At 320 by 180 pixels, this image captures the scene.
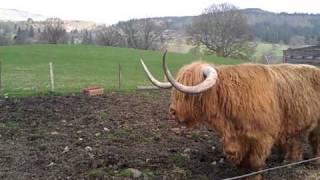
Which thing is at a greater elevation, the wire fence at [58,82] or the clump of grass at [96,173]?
the clump of grass at [96,173]

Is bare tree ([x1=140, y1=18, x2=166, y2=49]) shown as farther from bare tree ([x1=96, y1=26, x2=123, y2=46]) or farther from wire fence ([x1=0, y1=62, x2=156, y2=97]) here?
wire fence ([x1=0, y1=62, x2=156, y2=97])

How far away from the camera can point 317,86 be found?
663 centimetres

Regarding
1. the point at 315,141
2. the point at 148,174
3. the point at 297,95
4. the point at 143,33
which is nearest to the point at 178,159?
the point at 148,174

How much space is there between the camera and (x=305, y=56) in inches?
1273

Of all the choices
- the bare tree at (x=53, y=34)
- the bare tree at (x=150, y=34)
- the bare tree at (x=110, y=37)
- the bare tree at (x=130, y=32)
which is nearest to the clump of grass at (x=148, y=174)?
the bare tree at (x=150, y=34)

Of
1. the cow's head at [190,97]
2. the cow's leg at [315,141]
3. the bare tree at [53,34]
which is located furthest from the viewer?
the bare tree at [53,34]

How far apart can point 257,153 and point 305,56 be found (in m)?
28.2

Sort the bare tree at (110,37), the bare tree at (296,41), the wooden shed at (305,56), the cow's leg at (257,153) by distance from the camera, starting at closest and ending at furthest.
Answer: the cow's leg at (257,153) < the wooden shed at (305,56) < the bare tree at (296,41) < the bare tree at (110,37)

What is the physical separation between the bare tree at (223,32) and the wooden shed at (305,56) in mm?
19500

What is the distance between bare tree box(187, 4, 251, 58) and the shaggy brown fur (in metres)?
47.7

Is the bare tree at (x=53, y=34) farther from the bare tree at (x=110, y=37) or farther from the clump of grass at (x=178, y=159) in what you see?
the clump of grass at (x=178, y=159)

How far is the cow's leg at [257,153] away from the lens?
5.75 meters

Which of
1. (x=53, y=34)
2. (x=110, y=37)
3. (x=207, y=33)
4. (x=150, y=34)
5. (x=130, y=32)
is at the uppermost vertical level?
(x=207, y=33)

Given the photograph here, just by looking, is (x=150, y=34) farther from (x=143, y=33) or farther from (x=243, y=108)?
(x=243, y=108)
